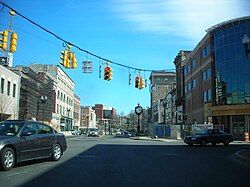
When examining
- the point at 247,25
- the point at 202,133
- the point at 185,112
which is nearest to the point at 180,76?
the point at 185,112

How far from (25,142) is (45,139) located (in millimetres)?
1448

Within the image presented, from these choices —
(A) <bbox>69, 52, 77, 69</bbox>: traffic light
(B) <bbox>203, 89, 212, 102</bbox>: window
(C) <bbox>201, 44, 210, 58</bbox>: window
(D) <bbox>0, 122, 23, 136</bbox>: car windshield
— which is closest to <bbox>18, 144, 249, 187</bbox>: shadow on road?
(D) <bbox>0, 122, 23, 136</bbox>: car windshield

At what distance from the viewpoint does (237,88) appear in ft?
180

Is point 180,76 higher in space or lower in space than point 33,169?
higher


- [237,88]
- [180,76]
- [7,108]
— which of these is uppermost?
[180,76]

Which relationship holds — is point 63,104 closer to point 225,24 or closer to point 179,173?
point 225,24

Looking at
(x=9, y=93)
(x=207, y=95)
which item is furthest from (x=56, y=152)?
(x=207, y=95)

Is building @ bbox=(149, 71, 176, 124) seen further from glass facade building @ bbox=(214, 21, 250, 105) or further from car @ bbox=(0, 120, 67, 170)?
car @ bbox=(0, 120, 67, 170)

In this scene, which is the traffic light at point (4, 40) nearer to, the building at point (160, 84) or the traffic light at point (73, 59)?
the traffic light at point (73, 59)

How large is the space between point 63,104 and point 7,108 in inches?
1965

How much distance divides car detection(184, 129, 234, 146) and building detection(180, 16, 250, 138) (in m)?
20.4

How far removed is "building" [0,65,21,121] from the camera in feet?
151

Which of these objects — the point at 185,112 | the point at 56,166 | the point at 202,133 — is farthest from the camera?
the point at 185,112

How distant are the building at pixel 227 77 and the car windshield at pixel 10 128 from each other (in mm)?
41965
